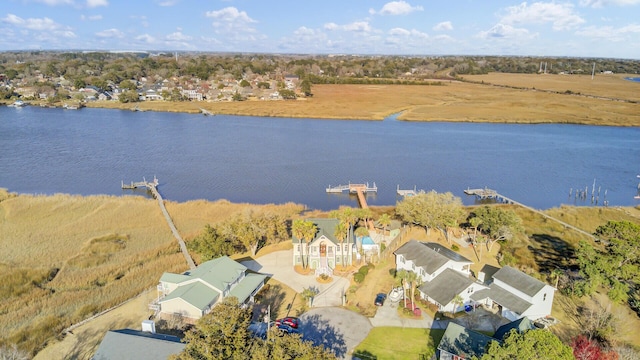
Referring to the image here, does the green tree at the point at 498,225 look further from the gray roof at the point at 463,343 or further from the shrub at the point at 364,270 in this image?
the gray roof at the point at 463,343

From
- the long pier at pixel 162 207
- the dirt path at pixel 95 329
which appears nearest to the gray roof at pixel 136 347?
the dirt path at pixel 95 329

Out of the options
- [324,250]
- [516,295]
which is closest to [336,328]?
[324,250]

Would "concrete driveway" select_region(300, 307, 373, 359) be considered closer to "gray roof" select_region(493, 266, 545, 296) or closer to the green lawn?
the green lawn

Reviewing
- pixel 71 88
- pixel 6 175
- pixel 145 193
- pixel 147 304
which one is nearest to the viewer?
pixel 147 304

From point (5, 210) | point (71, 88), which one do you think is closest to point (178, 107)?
point (71, 88)

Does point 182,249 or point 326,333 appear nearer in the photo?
point 326,333

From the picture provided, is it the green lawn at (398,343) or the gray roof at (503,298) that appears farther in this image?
the gray roof at (503,298)

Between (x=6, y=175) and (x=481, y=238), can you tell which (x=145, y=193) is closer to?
(x=6, y=175)
